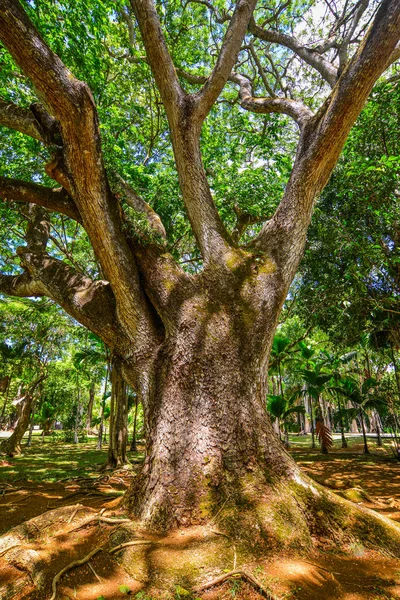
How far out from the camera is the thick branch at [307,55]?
5.29 m

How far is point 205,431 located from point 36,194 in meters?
3.65

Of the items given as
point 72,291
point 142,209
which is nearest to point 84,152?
point 142,209

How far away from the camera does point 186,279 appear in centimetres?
413

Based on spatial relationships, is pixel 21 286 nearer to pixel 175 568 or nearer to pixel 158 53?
Answer: pixel 158 53

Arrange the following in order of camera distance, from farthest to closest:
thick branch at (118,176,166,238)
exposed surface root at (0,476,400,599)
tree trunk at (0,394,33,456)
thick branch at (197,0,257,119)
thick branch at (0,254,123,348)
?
tree trunk at (0,394,33,456) → thick branch at (118,176,166,238) → thick branch at (197,0,257,119) → thick branch at (0,254,123,348) → exposed surface root at (0,476,400,599)

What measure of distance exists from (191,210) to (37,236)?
2.98 meters

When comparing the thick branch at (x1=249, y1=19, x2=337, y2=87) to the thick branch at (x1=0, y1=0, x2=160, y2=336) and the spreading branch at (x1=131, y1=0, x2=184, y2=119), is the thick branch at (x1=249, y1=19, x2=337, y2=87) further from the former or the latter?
the thick branch at (x1=0, y1=0, x2=160, y2=336)

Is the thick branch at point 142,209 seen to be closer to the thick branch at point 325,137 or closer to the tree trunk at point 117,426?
the thick branch at point 325,137

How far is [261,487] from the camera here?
3.00 m

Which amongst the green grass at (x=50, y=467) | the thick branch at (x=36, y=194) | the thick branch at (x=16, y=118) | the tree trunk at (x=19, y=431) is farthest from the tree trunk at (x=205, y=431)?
the tree trunk at (x=19, y=431)

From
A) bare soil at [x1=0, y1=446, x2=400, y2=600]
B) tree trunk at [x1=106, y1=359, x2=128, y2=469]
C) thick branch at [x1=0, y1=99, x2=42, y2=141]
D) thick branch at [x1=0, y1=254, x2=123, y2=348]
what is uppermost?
thick branch at [x1=0, y1=99, x2=42, y2=141]

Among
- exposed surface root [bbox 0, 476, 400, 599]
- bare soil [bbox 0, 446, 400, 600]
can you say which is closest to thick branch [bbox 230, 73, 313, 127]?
exposed surface root [bbox 0, 476, 400, 599]

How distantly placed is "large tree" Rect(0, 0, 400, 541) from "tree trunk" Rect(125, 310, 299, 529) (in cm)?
1

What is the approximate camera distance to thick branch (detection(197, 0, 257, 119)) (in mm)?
4262
